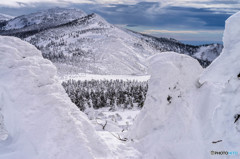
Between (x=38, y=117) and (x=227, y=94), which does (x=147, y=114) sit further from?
(x=38, y=117)

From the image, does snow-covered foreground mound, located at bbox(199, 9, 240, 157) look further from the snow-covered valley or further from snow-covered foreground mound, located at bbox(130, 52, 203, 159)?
snow-covered foreground mound, located at bbox(130, 52, 203, 159)

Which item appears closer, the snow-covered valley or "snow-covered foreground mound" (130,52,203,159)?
the snow-covered valley

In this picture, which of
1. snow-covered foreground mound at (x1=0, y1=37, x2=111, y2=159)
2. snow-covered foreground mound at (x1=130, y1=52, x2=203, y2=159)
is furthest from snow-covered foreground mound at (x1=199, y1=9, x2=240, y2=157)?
snow-covered foreground mound at (x1=0, y1=37, x2=111, y2=159)

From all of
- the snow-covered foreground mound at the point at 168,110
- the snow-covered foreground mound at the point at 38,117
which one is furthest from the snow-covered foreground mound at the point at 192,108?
the snow-covered foreground mound at the point at 38,117

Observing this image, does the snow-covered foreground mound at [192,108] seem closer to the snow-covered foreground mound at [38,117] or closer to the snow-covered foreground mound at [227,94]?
the snow-covered foreground mound at [227,94]

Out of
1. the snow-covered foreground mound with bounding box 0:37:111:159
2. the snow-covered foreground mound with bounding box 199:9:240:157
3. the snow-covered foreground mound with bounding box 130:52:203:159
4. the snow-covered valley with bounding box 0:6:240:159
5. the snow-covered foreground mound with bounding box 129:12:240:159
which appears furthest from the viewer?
the snow-covered foreground mound with bounding box 130:52:203:159

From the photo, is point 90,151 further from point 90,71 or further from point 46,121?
point 90,71

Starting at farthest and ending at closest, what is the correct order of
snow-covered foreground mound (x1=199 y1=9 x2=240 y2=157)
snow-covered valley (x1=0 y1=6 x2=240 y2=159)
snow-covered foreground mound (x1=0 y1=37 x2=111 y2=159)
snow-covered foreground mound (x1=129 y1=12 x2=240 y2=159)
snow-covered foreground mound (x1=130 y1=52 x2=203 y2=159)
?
snow-covered foreground mound (x1=130 y1=52 x2=203 y2=159) < snow-covered foreground mound (x1=0 y1=37 x2=111 y2=159) < snow-covered valley (x1=0 y1=6 x2=240 y2=159) < snow-covered foreground mound (x1=129 y1=12 x2=240 y2=159) < snow-covered foreground mound (x1=199 y1=9 x2=240 y2=157)
